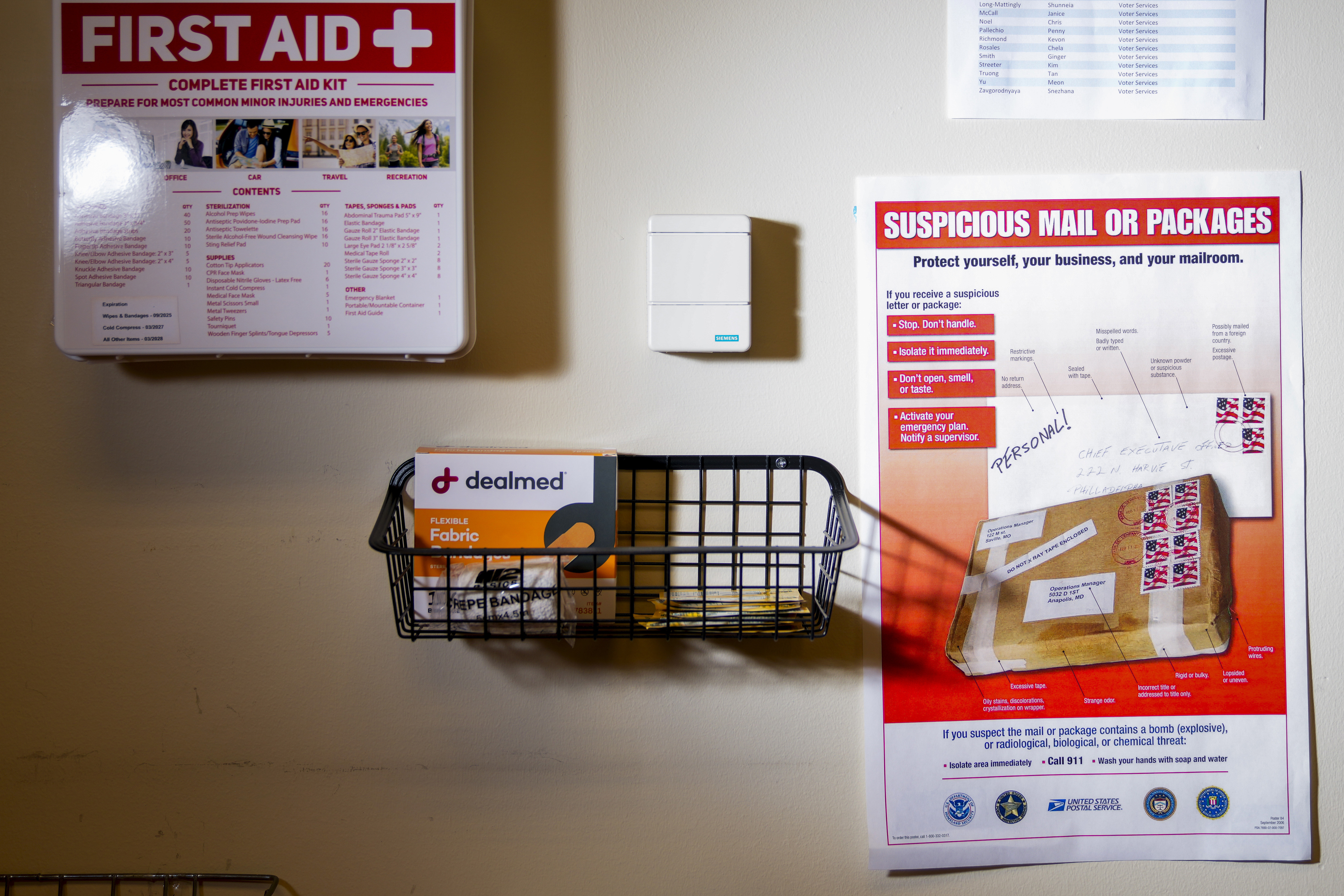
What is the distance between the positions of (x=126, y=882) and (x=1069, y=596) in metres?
1.17

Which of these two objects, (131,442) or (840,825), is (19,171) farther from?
(840,825)

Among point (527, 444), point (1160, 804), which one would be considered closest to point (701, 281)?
point (527, 444)

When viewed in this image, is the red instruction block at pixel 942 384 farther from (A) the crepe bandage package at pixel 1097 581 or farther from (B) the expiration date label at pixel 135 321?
(B) the expiration date label at pixel 135 321

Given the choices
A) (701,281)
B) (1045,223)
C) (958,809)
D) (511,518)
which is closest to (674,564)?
(511,518)

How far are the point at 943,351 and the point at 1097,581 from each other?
33 centimetres

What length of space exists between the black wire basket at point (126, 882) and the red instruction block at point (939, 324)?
3.25 ft

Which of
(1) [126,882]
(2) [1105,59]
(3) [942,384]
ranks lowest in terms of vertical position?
(1) [126,882]

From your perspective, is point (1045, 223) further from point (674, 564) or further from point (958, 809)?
point (958, 809)

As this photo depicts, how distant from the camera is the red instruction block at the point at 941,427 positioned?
813 millimetres

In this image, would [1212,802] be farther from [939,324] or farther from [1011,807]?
[939,324]

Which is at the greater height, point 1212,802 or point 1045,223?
point 1045,223

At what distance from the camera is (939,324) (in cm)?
81

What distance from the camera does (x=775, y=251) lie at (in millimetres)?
809

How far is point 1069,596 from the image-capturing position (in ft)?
2.69
